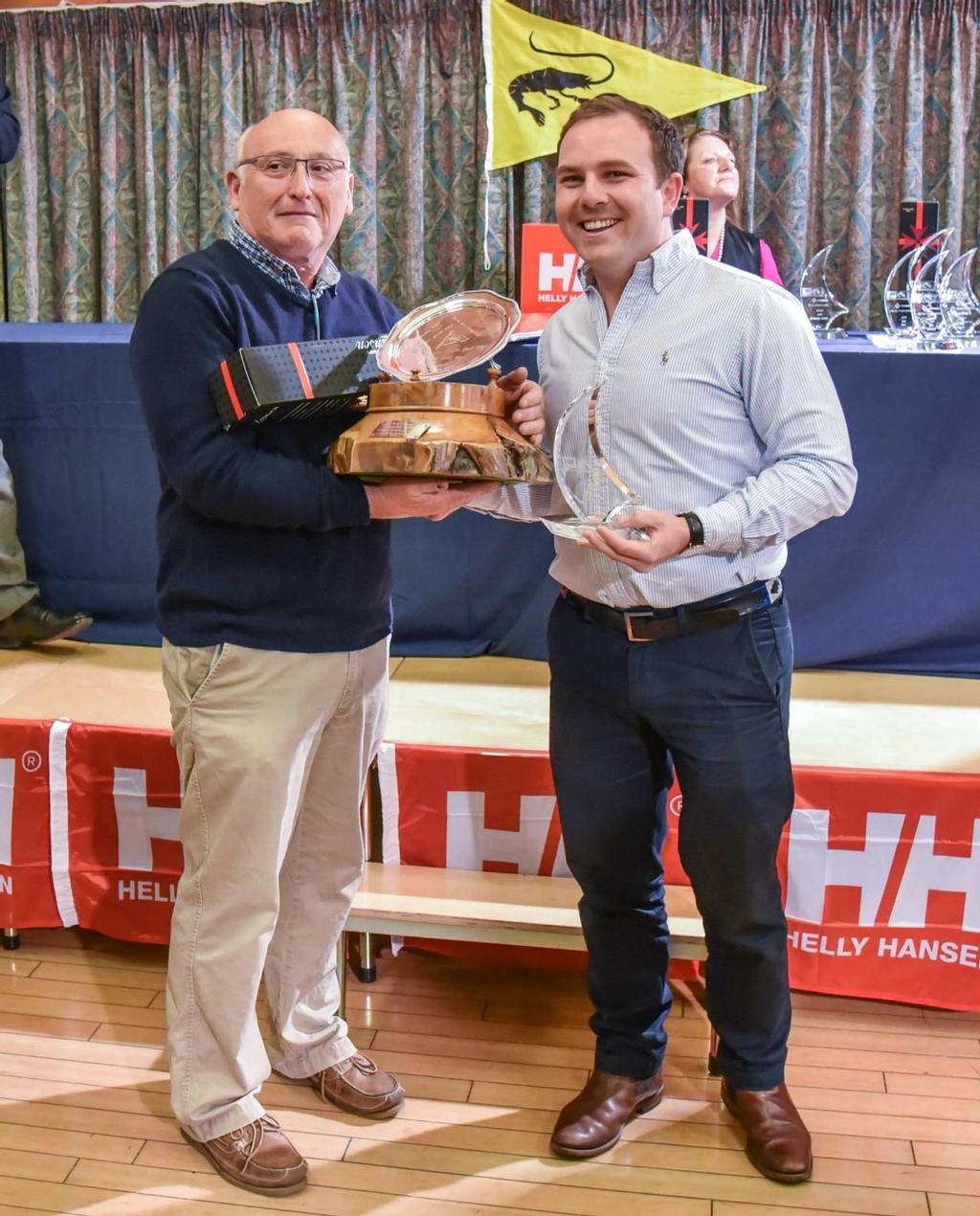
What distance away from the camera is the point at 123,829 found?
2367 millimetres

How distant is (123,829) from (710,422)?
1.36m

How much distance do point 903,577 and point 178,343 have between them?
1727 millimetres

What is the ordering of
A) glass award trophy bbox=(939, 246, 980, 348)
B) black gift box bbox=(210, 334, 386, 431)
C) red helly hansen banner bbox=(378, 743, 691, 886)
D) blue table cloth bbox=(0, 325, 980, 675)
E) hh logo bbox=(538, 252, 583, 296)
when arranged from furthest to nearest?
hh logo bbox=(538, 252, 583, 296), glass award trophy bbox=(939, 246, 980, 348), blue table cloth bbox=(0, 325, 980, 675), red helly hansen banner bbox=(378, 743, 691, 886), black gift box bbox=(210, 334, 386, 431)

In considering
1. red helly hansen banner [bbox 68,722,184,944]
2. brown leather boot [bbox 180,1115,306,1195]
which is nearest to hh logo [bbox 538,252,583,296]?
red helly hansen banner [bbox 68,722,184,944]

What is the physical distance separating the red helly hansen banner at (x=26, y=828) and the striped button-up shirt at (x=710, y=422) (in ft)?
3.98

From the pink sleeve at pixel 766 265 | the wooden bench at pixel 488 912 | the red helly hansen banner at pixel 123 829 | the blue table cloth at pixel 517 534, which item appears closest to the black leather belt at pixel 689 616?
the wooden bench at pixel 488 912

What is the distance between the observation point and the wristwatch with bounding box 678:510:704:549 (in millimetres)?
1511

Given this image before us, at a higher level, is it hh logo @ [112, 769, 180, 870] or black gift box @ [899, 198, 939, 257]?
black gift box @ [899, 198, 939, 257]

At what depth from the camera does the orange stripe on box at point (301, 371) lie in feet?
4.96

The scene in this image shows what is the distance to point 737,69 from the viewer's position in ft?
14.1

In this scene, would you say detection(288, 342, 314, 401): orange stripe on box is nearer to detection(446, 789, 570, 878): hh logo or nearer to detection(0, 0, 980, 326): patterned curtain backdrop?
detection(446, 789, 570, 878): hh logo

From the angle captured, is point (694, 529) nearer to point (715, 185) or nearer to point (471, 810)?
point (471, 810)

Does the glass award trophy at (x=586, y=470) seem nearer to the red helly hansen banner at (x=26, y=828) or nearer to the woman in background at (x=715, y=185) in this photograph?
the red helly hansen banner at (x=26, y=828)

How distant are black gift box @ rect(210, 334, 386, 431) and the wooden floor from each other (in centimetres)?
104
